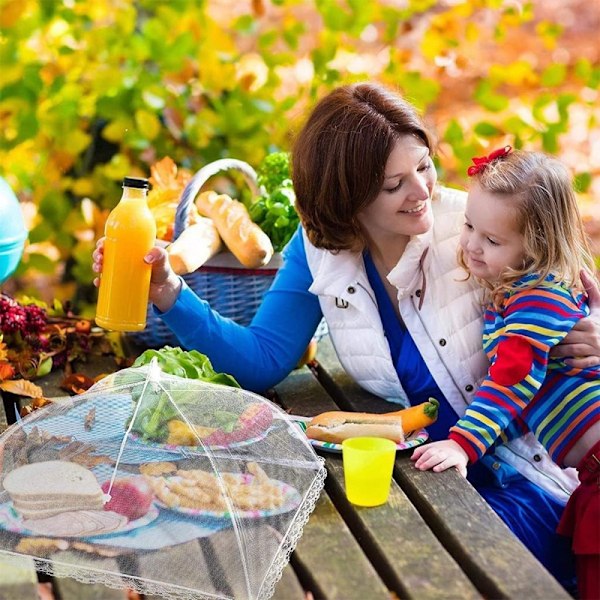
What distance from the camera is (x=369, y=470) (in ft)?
6.61

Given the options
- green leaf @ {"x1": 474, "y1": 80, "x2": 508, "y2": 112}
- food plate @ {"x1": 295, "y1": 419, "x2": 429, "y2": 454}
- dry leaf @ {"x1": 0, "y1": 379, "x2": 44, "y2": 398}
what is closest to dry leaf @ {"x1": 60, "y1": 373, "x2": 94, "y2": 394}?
dry leaf @ {"x1": 0, "y1": 379, "x2": 44, "y2": 398}

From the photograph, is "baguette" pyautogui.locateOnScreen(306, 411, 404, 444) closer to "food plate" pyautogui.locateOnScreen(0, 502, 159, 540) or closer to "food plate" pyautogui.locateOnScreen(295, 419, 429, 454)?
"food plate" pyautogui.locateOnScreen(295, 419, 429, 454)

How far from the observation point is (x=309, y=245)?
2662 millimetres

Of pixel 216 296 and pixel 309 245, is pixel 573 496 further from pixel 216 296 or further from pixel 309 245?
pixel 216 296

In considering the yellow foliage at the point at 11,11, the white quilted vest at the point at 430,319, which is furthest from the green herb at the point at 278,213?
the yellow foliage at the point at 11,11

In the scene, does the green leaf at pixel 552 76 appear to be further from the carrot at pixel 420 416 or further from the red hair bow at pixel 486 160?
the carrot at pixel 420 416

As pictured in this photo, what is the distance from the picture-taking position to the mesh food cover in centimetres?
185

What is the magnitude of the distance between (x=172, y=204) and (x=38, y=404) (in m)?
0.76

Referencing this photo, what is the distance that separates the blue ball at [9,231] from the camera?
271 centimetres

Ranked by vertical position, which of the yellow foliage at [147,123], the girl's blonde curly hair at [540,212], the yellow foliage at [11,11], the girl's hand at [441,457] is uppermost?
the girl's blonde curly hair at [540,212]

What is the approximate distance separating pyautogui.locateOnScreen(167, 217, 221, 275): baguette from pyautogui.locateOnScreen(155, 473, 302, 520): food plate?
0.80 meters

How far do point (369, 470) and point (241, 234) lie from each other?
37.3 inches

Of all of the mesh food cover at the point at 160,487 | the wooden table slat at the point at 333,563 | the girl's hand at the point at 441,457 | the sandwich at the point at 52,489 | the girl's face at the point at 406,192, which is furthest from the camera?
the girl's face at the point at 406,192

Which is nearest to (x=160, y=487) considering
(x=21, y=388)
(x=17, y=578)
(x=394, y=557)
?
(x=17, y=578)
